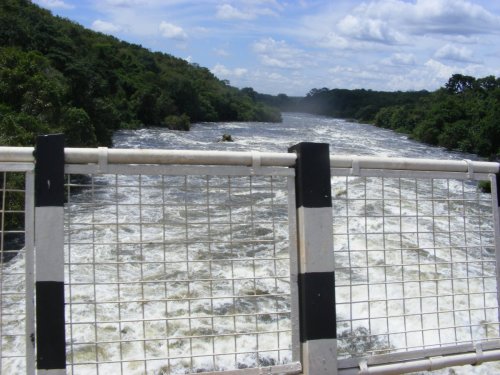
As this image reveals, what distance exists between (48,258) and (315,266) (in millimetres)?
1132

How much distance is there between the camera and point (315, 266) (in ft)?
8.48

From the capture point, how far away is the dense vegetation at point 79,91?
18.5 meters

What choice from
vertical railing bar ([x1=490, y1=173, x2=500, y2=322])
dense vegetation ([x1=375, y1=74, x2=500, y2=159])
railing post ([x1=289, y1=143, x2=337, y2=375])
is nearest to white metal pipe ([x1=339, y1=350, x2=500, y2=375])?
railing post ([x1=289, y1=143, x2=337, y2=375])

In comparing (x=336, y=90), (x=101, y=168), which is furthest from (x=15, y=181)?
(x=336, y=90)

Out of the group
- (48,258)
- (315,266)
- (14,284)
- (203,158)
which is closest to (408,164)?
(315,266)

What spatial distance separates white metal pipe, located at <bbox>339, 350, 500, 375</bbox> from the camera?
268 centimetres

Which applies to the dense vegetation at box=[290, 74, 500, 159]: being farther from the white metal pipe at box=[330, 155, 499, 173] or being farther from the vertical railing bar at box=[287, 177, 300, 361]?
the vertical railing bar at box=[287, 177, 300, 361]

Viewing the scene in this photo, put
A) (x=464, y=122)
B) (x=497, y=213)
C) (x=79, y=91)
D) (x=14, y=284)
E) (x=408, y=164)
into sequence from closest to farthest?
(x=408, y=164), (x=497, y=213), (x=14, y=284), (x=79, y=91), (x=464, y=122)

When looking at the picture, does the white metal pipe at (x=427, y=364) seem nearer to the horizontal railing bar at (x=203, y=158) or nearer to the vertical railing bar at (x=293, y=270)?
the vertical railing bar at (x=293, y=270)

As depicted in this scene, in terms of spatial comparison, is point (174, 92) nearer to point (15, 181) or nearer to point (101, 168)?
point (15, 181)

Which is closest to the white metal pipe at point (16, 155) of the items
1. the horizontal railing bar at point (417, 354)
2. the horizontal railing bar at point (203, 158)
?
the horizontal railing bar at point (203, 158)

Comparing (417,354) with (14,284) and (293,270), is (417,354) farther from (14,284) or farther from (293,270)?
(14,284)

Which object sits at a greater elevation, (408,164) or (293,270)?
(408,164)

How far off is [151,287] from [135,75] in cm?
5927
